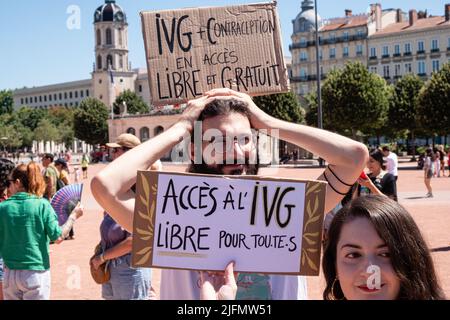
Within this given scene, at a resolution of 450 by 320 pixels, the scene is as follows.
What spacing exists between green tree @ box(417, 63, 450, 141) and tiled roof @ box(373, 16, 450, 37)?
111ft

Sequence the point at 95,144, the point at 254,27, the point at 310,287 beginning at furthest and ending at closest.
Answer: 1. the point at 95,144
2. the point at 310,287
3. the point at 254,27

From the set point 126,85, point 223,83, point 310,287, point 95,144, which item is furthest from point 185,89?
point 126,85

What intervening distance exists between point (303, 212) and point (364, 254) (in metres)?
0.40

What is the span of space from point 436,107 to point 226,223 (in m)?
44.0

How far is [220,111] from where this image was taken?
8.93ft

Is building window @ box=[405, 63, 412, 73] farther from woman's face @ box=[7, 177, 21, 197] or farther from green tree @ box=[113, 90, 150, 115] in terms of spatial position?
woman's face @ box=[7, 177, 21, 197]

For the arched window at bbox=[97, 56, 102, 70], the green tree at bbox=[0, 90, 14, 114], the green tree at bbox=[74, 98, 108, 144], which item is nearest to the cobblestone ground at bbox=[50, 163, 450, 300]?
the green tree at bbox=[74, 98, 108, 144]

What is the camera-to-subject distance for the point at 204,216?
2508 millimetres

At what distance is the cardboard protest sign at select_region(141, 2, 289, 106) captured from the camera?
332 centimetres

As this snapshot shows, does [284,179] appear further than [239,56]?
No

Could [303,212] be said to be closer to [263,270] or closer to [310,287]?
[263,270]

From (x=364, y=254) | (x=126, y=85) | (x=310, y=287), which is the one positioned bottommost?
(x=310, y=287)

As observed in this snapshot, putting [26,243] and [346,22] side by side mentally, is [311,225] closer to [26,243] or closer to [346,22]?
[26,243]

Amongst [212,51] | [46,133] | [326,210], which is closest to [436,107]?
[212,51]
